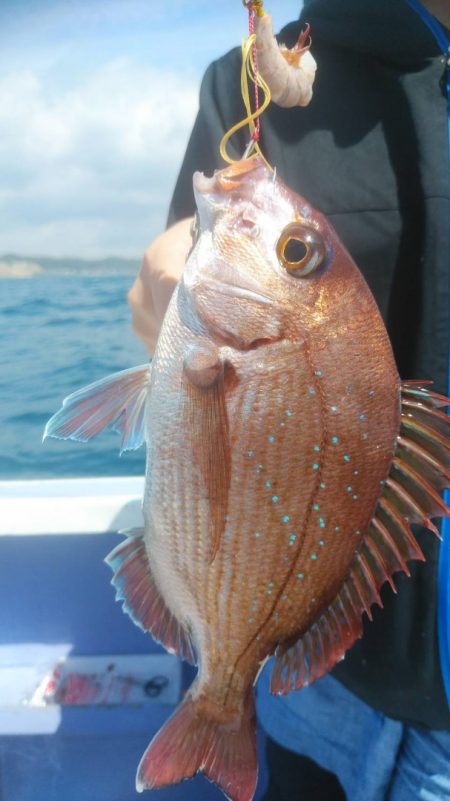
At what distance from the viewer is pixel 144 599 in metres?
1.11

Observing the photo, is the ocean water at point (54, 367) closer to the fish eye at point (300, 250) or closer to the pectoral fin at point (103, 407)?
the pectoral fin at point (103, 407)

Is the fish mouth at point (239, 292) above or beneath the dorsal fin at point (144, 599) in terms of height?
above

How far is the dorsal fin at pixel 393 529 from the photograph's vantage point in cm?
100

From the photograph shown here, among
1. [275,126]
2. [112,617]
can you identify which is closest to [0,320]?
[112,617]

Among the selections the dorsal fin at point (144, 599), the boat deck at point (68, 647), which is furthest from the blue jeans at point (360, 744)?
the boat deck at point (68, 647)

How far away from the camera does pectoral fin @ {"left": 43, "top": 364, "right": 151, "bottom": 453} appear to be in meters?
1.07

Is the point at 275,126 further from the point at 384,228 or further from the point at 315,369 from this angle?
the point at 315,369

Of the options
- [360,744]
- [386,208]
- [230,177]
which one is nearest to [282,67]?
[230,177]

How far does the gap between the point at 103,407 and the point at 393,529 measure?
50cm

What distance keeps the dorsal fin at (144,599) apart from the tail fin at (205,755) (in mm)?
112

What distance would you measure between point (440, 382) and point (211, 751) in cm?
74

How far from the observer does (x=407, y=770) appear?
1296 millimetres

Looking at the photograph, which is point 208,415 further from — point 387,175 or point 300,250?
point 387,175

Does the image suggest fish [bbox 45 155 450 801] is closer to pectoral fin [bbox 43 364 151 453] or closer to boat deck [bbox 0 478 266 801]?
pectoral fin [bbox 43 364 151 453]
